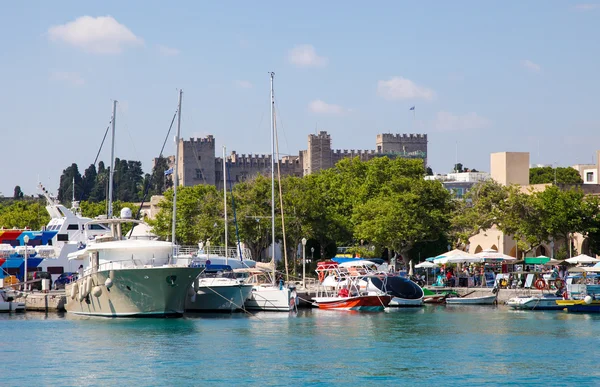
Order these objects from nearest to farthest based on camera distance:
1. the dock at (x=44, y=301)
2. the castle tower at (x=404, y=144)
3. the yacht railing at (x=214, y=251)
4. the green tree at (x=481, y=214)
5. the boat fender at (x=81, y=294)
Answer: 1. the boat fender at (x=81, y=294)
2. the dock at (x=44, y=301)
3. the yacht railing at (x=214, y=251)
4. the green tree at (x=481, y=214)
5. the castle tower at (x=404, y=144)

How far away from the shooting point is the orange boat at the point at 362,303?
2135 inches

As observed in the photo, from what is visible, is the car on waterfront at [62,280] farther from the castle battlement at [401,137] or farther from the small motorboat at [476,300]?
the castle battlement at [401,137]

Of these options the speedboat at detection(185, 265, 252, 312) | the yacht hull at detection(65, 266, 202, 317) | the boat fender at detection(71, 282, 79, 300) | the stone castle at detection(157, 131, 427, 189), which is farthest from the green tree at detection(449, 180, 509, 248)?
the stone castle at detection(157, 131, 427, 189)

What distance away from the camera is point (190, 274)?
47906mm

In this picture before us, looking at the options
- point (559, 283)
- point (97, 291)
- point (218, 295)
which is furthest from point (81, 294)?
point (559, 283)

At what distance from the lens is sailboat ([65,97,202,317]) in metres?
47.2

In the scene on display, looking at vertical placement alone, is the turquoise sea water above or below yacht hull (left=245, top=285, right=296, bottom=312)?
below

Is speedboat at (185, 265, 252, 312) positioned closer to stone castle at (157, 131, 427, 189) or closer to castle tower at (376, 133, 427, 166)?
stone castle at (157, 131, 427, 189)

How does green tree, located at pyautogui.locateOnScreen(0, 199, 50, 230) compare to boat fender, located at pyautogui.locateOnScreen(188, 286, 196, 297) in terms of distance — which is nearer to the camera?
boat fender, located at pyautogui.locateOnScreen(188, 286, 196, 297)

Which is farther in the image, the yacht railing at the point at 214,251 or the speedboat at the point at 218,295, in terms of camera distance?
the yacht railing at the point at 214,251

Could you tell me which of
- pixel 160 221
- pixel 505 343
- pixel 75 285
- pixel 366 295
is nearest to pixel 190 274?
pixel 75 285

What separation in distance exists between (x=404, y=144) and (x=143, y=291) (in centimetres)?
12468

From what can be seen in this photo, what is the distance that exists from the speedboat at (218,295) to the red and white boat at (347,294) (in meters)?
5.15

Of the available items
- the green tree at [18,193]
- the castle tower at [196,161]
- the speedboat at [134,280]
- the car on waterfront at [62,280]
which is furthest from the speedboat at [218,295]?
the green tree at [18,193]
